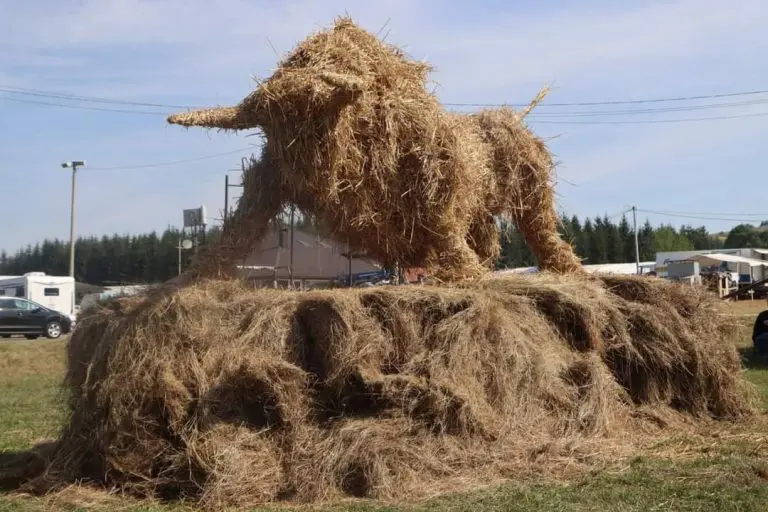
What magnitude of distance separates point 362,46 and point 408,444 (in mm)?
3449

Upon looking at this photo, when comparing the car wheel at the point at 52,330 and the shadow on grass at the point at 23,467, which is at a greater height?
the shadow on grass at the point at 23,467

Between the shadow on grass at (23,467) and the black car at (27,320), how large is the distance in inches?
736

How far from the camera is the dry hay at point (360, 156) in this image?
6887mm

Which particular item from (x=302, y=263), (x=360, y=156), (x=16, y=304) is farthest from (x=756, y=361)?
(x=16, y=304)

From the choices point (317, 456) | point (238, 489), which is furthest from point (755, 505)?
point (238, 489)

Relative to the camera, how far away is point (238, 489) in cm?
577

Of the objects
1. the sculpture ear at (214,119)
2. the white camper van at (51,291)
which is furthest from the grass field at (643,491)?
the white camper van at (51,291)

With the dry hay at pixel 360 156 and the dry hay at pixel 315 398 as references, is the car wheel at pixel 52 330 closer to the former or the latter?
the dry hay at pixel 315 398

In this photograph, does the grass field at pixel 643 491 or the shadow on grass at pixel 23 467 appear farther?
the shadow on grass at pixel 23 467

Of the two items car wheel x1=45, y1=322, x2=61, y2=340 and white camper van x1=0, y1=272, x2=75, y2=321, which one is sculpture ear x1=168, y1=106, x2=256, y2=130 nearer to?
car wheel x1=45, y1=322, x2=61, y2=340

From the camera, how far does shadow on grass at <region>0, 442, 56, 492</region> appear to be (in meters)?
6.58

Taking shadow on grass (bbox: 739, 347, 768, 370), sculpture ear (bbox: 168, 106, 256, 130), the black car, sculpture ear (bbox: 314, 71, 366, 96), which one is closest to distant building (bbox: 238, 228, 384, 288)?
sculpture ear (bbox: 168, 106, 256, 130)

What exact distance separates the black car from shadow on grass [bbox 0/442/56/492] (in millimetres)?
18694

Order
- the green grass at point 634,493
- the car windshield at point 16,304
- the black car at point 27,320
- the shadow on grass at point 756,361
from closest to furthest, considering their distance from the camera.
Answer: the green grass at point 634,493
the shadow on grass at point 756,361
the black car at point 27,320
the car windshield at point 16,304
